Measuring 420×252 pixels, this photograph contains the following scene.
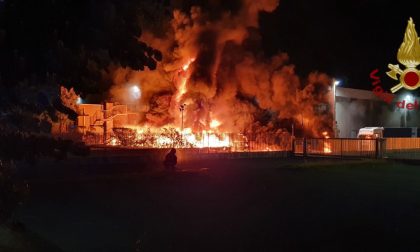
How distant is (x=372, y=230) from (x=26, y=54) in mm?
7123

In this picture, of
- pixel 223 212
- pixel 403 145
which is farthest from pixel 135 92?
pixel 223 212

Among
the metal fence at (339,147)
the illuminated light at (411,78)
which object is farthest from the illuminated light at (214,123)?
the illuminated light at (411,78)

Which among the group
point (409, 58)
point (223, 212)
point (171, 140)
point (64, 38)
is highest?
point (409, 58)

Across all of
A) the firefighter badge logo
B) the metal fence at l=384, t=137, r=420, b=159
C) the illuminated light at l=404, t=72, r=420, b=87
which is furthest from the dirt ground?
the illuminated light at l=404, t=72, r=420, b=87

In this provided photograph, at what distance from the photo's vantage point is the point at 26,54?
145 inches

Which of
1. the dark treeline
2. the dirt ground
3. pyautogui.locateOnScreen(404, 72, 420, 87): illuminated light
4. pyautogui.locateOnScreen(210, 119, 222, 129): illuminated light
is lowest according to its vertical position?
the dirt ground

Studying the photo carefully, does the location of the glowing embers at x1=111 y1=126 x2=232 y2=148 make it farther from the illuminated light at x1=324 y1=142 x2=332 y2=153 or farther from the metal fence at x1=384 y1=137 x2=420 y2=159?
the metal fence at x1=384 y1=137 x2=420 y2=159

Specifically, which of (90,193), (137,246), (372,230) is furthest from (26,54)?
(90,193)

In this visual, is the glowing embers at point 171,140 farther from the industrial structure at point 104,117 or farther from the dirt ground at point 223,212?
the dirt ground at point 223,212

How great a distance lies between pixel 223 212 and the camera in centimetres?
1055

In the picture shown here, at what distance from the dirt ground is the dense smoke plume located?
20183mm

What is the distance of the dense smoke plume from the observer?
3753 cm

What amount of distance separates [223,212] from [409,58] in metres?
32.1

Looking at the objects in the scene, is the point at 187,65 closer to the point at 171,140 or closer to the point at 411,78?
the point at 171,140
